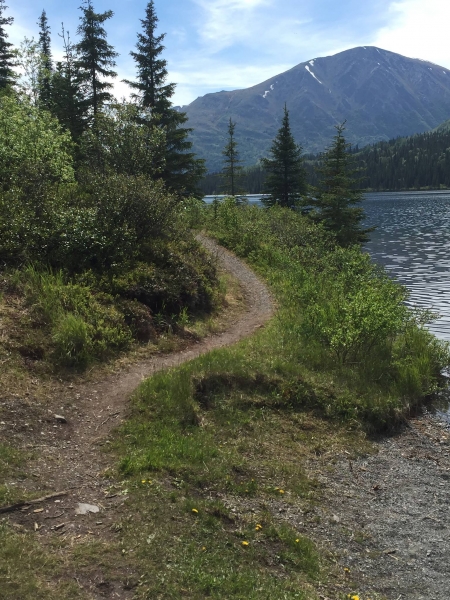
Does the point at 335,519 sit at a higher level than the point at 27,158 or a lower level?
lower

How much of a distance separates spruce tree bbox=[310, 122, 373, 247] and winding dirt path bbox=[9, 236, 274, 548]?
68.0 ft

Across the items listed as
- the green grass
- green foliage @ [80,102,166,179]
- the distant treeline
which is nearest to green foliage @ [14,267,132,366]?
the green grass

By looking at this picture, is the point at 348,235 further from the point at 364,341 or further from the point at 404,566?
the point at 404,566

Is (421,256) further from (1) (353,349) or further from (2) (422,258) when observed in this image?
(1) (353,349)

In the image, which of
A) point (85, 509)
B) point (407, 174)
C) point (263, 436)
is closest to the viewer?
point (85, 509)

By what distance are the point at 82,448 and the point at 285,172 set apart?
36.5m

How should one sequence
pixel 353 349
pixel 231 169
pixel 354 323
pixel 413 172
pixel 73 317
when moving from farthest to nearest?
pixel 413 172 → pixel 231 169 → pixel 353 349 → pixel 354 323 → pixel 73 317

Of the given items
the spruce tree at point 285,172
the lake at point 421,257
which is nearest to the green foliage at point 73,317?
the lake at point 421,257

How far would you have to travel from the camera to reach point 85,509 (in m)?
5.75

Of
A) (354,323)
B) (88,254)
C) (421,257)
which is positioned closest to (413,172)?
(421,257)

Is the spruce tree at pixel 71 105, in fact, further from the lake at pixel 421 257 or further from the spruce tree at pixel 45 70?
the lake at pixel 421 257

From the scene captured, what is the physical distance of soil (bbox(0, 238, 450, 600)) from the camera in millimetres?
5715

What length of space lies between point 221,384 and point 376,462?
141 inches

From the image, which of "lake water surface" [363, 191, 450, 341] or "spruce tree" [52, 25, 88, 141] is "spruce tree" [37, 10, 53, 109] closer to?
"spruce tree" [52, 25, 88, 141]
